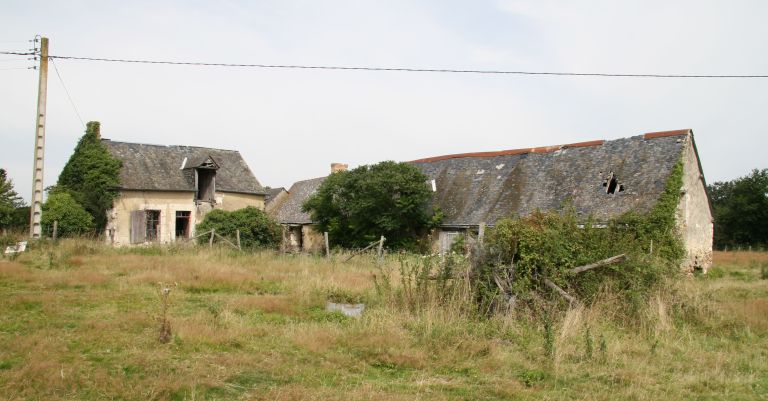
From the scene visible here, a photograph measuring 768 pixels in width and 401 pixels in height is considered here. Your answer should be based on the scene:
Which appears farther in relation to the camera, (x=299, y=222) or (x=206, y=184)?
(x=299, y=222)

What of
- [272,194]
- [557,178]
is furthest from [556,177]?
[272,194]

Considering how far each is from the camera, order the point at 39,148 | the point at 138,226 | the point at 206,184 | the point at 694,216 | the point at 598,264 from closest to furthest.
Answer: the point at 598,264
the point at 39,148
the point at 694,216
the point at 138,226
the point at 206,184

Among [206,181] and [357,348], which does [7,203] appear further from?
[357,348]

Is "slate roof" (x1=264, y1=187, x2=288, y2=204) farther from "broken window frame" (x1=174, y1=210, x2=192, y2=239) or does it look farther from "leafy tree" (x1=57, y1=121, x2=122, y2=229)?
"leafy tree" (x1=57, y1=121, x2=122, y2=229)

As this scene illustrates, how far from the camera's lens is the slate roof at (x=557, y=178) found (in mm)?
22469

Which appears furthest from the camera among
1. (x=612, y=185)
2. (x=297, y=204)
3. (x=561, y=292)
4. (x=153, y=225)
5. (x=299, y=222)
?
(x=297, y=204)

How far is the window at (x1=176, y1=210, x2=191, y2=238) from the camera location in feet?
107

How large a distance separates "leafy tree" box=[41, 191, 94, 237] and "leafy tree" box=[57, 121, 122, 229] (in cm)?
160

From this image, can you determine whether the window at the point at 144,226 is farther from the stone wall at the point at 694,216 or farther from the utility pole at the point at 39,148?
the stone wall at the point at 694,216

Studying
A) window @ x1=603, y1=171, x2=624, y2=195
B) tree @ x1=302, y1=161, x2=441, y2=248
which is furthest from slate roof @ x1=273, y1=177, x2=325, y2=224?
window @ x1=603, y1=171, x2=624, y2=195

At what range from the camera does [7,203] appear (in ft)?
104

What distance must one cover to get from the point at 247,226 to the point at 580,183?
1475 cm

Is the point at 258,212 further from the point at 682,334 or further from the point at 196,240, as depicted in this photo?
the point at 682,334

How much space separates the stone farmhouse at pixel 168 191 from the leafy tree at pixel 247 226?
3.13 metres
